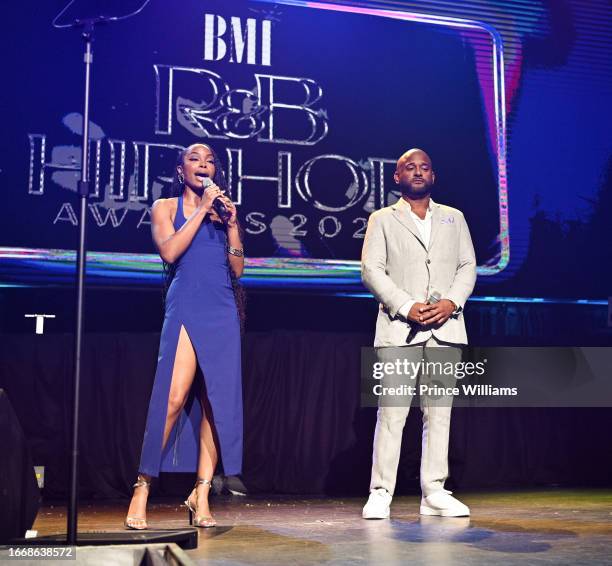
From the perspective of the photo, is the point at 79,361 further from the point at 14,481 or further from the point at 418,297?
the point at 418,297

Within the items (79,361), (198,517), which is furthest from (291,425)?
(79,361)

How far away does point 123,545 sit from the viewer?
3010mm

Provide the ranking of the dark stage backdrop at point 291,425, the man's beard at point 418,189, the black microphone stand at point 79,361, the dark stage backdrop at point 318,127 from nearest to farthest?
the black microphone stand at point 79,361
the man's beard at point 418,189
the dark stage backdrop at point 291,425
the dark stage backdrop at point 318,127

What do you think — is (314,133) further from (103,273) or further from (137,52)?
(103,273)

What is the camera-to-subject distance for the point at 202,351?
371 cm

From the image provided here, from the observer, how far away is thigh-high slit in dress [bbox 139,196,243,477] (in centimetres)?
369

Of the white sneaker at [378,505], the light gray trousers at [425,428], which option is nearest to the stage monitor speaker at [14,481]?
the white sneaker at [378,505]

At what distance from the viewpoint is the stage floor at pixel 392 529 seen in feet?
9.96

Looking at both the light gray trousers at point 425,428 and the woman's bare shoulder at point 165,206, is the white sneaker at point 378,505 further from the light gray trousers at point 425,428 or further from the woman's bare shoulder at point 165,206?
the woman's bare shoulder at point 165,206

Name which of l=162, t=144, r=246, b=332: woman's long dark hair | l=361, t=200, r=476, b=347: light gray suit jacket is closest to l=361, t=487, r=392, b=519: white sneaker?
l=361, t=200, r=476, b=347: light gray suit jacket

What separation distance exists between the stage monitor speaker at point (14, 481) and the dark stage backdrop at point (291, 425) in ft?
5.26

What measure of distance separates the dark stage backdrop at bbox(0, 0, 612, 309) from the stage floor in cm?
148

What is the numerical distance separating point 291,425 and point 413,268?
140cm

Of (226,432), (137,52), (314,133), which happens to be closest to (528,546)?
(226,432)
